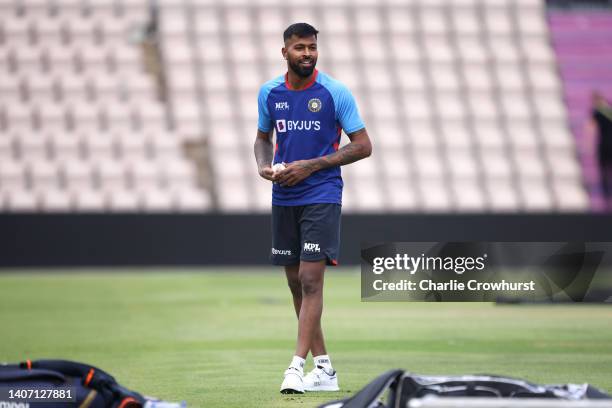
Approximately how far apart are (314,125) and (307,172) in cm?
31

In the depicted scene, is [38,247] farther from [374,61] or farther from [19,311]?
[374,61]

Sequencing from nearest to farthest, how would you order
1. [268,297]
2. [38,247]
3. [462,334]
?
[462,334] → [268,297] → [38,247]

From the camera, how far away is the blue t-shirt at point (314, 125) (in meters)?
7.25

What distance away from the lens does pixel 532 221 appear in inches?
809

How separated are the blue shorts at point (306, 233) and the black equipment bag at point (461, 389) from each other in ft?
5.97

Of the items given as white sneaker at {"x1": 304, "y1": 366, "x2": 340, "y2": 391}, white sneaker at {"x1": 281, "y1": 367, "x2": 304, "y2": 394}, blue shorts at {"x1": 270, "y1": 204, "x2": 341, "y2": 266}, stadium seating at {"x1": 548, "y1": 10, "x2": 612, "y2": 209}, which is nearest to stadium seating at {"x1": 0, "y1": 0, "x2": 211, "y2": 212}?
stadium seating at {"x1": 548, "y1": 10, "x2": 612, "y2": 209}

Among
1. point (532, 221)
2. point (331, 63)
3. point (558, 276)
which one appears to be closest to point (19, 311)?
point (558, 276)

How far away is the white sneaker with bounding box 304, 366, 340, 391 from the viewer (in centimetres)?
728

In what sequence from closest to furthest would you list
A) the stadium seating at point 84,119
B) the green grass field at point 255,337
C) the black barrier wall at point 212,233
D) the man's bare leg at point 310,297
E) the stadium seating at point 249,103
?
the man's bare leg at point 310,297 → the green grass field at point 255,337 → the black barrier wall at point 212,233 → the stadium seating at point 84,119 → the stadium seating at point 249,103

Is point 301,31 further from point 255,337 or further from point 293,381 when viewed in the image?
point 255,337

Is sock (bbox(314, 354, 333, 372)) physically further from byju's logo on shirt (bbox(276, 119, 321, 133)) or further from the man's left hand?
byju's logo on shirt (bbox(276, 119, 321, 133))

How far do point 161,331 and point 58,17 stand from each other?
15.0m

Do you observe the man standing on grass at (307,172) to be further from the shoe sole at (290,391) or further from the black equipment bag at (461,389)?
the black equipment bag at (461,389)

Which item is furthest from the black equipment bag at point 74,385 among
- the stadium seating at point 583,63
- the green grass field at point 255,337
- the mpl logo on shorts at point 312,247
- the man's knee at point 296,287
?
the stadium seating at point 583,63
